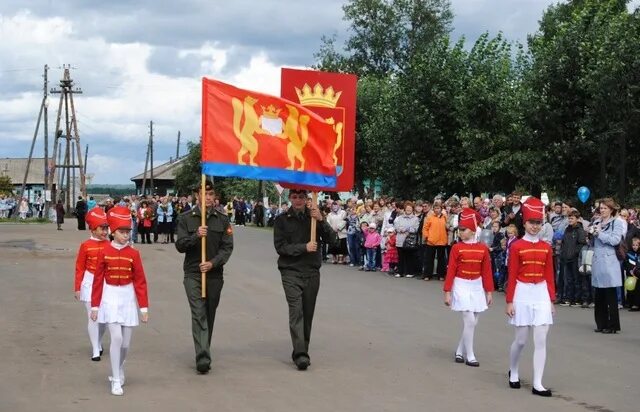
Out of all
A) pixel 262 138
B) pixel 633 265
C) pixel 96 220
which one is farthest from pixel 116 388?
pixel 633 265

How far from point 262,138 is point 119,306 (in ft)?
8.01

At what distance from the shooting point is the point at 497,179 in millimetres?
34688

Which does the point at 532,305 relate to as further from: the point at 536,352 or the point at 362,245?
the point at 362,245

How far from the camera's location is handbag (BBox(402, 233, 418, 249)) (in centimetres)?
2205

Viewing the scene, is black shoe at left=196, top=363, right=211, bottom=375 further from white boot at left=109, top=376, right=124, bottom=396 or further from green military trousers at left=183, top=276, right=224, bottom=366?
white boot at left=109, top=376, right=124, bottom=396

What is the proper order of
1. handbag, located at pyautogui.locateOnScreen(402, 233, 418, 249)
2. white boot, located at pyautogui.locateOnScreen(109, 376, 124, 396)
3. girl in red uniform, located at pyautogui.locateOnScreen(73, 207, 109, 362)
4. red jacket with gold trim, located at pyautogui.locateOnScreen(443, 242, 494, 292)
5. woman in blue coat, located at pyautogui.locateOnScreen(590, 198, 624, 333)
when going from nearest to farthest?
white boot, located at pyautogui.locateOnScreen(109, 376, 124, 396) < girl in red uniform, located at pyautogui.locateOnScreen(73, 207, 109, 362) < red jacket with gold trim, located at pyautogui.locateOnScreen(443, 242, 494, 292) < woman in blue coat, located at pyautogui.locateOnScreen(590, 198, 624, 333) < handbag, located at pyautogui.locateOnScreen(402, 233, 418, 249)

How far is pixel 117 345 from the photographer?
8609mm

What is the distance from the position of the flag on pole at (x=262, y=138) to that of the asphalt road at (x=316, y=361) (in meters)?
2.07

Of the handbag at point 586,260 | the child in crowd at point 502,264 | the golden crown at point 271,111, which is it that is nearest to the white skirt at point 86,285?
the golden crown at point 271,111

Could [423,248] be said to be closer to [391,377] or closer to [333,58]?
[391,377]

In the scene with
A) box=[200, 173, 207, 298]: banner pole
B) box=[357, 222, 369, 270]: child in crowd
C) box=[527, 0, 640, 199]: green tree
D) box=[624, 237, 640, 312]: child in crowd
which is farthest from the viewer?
box=[527, 0, 640, 199]: green tree

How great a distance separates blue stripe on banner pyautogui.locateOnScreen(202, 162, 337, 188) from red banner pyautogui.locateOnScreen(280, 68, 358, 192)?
30 cm

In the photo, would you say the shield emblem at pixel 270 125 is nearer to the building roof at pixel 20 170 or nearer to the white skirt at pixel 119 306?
the white skirt at pixel 119 306

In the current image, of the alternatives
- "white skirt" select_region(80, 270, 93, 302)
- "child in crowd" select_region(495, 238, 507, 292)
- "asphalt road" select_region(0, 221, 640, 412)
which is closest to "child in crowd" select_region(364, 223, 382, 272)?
"child in crowd" select_region(495, 238, 507, 292)
